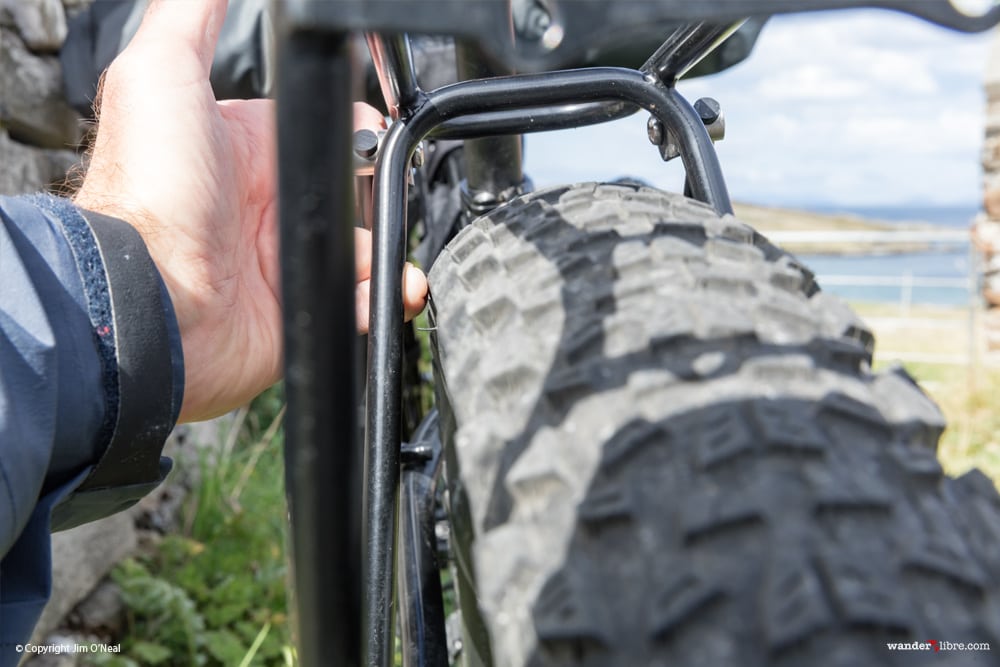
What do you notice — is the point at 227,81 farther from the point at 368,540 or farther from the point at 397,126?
the point at 368,540

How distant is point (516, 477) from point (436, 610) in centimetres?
43

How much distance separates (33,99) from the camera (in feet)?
5.86

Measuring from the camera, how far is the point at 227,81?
171 cm

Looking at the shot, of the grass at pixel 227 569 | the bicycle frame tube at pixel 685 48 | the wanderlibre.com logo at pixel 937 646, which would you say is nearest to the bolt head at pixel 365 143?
the bicycle frame tube at pixel 685 48

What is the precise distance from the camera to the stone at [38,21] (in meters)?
1.71

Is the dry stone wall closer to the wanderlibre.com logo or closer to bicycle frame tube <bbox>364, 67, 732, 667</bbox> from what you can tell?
bicycle frame tube <bbox>364, 67, 732, 667</bbox>

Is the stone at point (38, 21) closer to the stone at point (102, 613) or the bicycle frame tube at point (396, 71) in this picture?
the stone at point (102, 613)

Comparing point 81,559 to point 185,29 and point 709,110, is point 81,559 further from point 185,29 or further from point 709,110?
point 709,110

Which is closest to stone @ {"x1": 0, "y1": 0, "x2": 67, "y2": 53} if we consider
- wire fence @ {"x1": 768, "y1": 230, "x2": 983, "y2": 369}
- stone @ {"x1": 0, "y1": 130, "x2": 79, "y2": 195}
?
stone @ {"x1": 0, "y1": 130, "x2": 79, "y2": 195}

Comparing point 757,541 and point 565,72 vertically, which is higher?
point 565,72

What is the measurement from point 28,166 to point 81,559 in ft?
2.67

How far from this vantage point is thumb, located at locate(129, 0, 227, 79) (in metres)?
1.05

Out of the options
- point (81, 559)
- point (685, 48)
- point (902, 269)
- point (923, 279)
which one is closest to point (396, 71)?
point (685, 48)

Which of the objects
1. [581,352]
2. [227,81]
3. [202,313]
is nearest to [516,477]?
[581,352]
